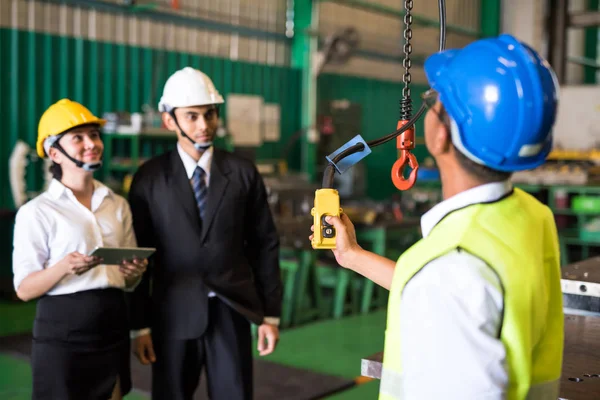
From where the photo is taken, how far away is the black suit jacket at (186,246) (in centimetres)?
268

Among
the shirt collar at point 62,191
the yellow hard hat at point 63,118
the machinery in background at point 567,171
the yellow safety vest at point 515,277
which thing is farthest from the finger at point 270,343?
the machinery in background at point 567,171

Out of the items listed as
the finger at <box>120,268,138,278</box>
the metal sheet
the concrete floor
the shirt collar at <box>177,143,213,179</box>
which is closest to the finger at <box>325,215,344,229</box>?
the metal sheet

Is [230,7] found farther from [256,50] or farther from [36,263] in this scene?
[36,263]

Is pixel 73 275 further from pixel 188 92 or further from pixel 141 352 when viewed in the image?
pixel 188 92

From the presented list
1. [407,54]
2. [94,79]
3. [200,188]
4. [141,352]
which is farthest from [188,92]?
[94,79]

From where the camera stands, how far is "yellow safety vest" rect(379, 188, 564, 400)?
3.78 ft


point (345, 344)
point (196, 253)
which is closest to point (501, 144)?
point (196, 253)

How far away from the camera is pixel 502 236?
1.19m

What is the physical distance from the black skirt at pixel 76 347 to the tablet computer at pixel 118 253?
20 cm

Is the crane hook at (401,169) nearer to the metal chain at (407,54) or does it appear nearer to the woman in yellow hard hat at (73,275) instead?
the metal chain at (407,54)

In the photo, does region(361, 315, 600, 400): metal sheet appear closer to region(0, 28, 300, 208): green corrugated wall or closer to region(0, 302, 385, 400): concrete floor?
region(0, 302, 385, 400): concrete floor

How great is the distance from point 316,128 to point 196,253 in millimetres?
6154

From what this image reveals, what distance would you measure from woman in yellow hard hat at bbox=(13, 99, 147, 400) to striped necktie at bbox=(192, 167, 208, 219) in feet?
0.97

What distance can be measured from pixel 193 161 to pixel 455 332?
1.85 meters
